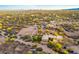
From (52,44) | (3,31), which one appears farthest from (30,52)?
(3,31)

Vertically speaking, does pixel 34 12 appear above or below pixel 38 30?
above

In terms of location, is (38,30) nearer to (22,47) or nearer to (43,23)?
(43,23)

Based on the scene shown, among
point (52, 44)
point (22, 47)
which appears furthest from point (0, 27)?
point (52, 44)
